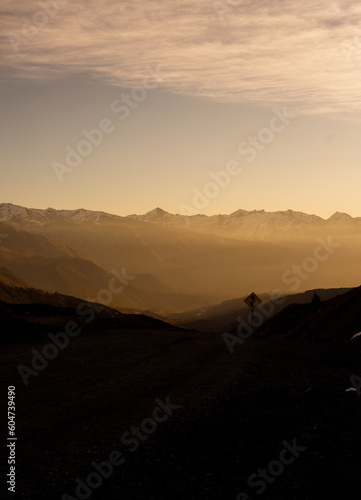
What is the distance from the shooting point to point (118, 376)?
14117 millimetres

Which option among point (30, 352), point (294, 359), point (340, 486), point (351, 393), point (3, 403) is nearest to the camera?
point (340, 486)

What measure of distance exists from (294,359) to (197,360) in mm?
3380

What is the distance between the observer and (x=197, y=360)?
56.0 feet

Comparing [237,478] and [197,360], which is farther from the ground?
[197,360]

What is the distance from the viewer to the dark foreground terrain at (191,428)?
687 centimetres

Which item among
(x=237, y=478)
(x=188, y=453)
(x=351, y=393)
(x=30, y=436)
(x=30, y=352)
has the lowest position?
(x=351, y=393)

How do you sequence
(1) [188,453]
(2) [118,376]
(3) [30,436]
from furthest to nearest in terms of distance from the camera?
(2) [118,376]
(3) [30,436]
(1) [188,453]

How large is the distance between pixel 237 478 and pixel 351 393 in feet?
18.5

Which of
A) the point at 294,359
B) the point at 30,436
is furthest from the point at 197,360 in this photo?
the point at 30,436

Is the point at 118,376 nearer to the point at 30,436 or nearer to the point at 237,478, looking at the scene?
the point at 30,436

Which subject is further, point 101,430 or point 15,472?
point 101,430

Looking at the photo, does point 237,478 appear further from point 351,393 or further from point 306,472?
point 351,393

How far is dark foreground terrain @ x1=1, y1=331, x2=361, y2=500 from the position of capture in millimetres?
6871

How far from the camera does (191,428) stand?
363 inches
